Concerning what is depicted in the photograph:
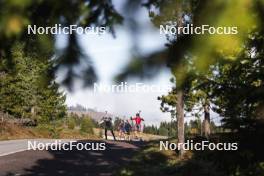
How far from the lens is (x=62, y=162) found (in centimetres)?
1802

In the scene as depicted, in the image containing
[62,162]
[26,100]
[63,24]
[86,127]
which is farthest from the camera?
[86,127]

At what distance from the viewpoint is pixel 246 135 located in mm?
7680

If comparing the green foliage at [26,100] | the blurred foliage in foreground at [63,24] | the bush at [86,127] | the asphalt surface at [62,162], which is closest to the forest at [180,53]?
the blurred foliage in foreground at [63,24]

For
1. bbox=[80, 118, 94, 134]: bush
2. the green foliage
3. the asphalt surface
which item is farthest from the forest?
bbox=[80, 118, 94, 134]: bush

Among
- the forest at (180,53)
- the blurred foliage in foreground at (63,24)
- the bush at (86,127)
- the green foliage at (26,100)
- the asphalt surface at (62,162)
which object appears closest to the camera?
the forest at (180,53)

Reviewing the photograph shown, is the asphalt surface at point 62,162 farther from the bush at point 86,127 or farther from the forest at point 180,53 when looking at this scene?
the bush at point 86,127

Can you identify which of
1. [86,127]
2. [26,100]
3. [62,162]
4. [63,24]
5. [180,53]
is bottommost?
[62,162]

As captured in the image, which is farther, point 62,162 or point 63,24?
point 62,162

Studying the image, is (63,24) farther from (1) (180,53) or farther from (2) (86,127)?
(2) (86,127)

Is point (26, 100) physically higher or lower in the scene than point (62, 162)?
higher

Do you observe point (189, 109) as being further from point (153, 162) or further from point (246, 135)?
point (246, 135)

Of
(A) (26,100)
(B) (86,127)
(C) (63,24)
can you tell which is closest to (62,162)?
(C) (63,24)

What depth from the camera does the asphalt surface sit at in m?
15.3

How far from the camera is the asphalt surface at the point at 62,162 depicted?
603 inches
